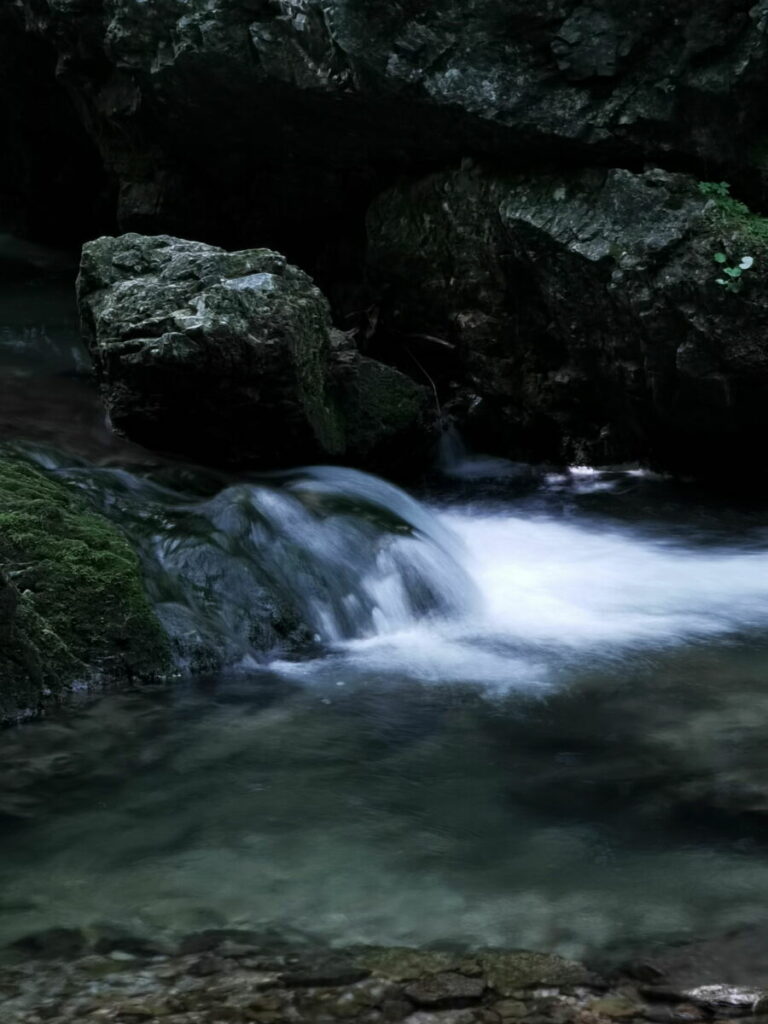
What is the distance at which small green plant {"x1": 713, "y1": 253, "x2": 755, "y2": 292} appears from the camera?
7.87 metres

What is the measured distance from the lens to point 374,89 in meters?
9.13

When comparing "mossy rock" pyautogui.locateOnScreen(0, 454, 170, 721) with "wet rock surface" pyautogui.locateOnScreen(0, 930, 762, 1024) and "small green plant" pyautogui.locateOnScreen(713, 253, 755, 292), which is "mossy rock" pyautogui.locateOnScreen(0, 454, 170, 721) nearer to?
"wet rock surface" pyautogui.locateOnScreen(0, 930, 762, 1024)

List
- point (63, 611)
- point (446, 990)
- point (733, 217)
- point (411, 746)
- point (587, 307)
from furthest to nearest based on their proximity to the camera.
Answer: point (587, 307) → point (733, 217) → point (63, 611) → point (411, 746) → point (446, 990)

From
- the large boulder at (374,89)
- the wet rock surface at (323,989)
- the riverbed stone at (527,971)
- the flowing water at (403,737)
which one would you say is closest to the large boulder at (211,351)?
the flowing water at (403,737)

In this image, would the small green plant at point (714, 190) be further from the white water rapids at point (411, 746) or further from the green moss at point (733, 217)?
the white water rapids at point (411, 746)

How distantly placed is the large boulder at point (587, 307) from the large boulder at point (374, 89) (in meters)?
0.32

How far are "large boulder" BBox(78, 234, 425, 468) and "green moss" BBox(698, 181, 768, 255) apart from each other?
8.46 feet

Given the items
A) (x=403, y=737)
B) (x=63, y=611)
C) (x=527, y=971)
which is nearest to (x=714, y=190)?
(x=403, y=737)

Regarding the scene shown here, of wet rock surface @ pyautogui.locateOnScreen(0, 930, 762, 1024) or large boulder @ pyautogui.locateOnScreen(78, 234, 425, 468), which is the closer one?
wet rock surface @ pyautogui.locateOnScreen(0, 930, 762, 1024)

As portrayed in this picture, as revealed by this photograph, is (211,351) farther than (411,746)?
Yes

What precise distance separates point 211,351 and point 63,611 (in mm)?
2449

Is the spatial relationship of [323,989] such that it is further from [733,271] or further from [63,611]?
[733,271]

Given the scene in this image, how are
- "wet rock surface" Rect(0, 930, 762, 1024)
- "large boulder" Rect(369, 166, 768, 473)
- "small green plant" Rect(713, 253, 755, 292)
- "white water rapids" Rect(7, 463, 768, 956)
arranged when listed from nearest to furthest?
"wet rock surface" Rect(0, 930, 762, 1024) < "white water rapids" Rect(7, 463, 768, 956) < "small green plant" Rect(713, 253, 755, 292) < "large boulder" Rect(369, 166, 768, 473)

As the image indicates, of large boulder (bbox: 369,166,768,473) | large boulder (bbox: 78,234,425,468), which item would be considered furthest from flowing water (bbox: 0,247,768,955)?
large boulder (bbox: 369,166,768,473)
